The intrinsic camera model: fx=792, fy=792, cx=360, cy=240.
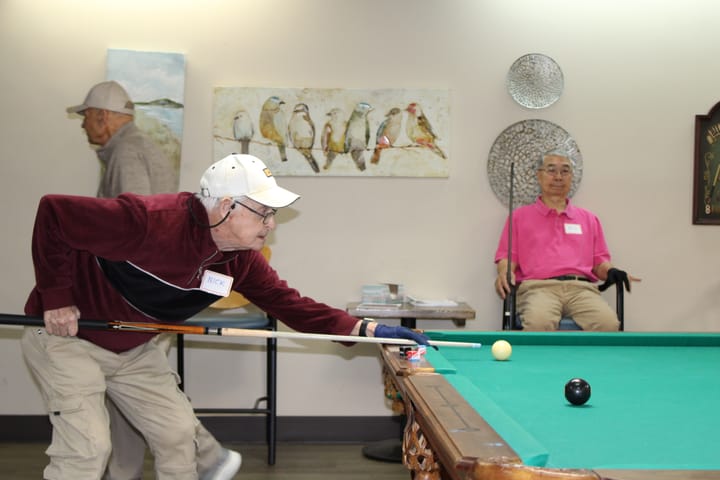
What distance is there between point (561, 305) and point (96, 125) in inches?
103

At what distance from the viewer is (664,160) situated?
4.72 m

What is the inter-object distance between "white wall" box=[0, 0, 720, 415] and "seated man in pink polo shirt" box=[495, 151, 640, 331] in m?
0.19

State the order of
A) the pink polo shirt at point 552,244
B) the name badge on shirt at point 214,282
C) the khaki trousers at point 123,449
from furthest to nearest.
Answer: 1. the pink polo shirt at point 552,244
2. the khaki trousers at point 123,449
3. the name badge on shirt at point 214,282

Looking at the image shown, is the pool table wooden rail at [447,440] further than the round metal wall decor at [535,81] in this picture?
No

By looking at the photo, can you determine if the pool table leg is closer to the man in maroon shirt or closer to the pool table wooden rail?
the pool table wooden rail

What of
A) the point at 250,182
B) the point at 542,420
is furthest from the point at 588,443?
the point at 250,182

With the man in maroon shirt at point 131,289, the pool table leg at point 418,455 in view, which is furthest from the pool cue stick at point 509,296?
the pool table leg at point 418,455

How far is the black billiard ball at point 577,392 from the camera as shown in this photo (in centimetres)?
200

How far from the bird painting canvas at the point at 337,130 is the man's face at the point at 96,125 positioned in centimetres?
68

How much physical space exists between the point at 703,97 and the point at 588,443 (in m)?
3.68

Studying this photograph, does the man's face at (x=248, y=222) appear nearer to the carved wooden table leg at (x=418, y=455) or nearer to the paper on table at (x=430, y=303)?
the carved wooden table leg at (x=418, y=455)

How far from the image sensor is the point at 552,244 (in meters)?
4.49

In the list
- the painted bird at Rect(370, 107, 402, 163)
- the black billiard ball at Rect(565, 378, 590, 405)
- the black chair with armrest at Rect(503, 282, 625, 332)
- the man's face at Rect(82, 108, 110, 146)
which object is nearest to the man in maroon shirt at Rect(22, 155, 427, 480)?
the black billiard ball at Rect(565, 378, 590, 405)

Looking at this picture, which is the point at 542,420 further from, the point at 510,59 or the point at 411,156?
the point at 510,59
